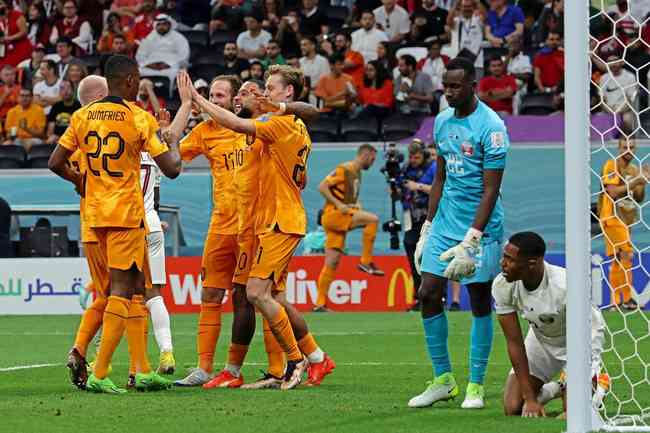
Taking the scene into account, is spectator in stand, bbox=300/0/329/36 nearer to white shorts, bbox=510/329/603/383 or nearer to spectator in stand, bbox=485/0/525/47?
spectator in stand, bbox=485/0/525/47

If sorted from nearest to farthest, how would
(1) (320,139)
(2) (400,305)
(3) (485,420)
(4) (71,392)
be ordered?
1. (3) (485,420)
2. (4) (71,392)
3. (2) (400,305)
4. (1) (320,139)

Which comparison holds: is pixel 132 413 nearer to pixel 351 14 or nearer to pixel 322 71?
pixel 322 71

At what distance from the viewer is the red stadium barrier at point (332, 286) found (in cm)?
1933

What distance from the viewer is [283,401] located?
26.1 ft

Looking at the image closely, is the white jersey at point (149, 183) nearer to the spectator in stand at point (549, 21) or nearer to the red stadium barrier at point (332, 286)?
the red stadium barrier at point (332, 286)

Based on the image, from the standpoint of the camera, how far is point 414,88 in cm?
2202

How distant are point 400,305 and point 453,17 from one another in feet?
20.6

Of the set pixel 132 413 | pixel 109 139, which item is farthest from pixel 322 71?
pixel 132 413

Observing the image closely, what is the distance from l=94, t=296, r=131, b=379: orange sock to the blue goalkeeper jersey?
211cm

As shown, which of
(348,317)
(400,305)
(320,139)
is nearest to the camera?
(348,317)

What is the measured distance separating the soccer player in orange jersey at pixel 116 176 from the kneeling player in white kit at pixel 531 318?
2.45 meters

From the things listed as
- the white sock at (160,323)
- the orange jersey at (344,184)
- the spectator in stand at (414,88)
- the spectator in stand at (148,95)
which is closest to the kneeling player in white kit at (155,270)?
the white sock at (160,323)

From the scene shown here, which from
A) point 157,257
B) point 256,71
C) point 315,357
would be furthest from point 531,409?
point 256,71

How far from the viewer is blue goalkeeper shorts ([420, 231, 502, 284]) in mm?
7770
